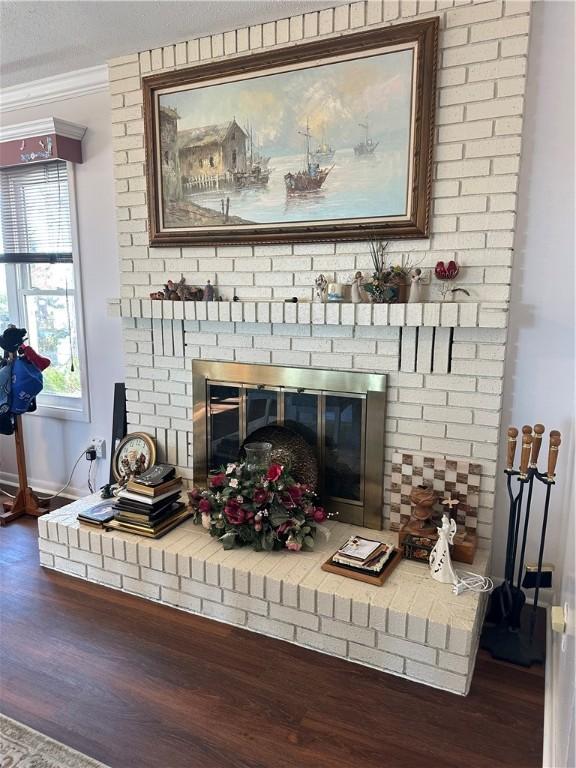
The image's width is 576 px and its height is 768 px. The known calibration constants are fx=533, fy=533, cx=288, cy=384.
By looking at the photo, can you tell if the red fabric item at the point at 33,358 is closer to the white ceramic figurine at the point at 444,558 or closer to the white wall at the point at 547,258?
the white ceramic figurine at the point at 444,558

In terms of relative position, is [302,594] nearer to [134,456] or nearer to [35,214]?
[134,456]

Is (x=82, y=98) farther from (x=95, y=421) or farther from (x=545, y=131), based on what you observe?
(x=545, y=131)

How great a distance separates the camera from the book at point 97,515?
98.9 inches

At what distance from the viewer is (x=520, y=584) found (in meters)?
2.13

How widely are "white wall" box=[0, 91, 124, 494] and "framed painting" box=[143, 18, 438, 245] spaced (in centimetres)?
46

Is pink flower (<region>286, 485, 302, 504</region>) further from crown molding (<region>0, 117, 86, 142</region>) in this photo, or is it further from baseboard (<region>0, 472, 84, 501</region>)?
crown molding (<region>0, 117, 86, 142</region>)

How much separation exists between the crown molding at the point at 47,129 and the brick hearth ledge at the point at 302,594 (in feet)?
6.80

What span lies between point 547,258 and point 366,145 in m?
0.87

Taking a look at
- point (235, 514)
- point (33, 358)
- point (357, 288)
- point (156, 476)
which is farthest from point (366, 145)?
point (33, 358)

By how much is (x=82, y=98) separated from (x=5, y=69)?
397 millimetres

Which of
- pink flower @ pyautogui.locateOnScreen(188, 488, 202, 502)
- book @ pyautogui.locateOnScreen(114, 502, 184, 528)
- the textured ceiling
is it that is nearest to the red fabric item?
book @ pyautogui.locateOnScreen(114, 502, 184, 528)

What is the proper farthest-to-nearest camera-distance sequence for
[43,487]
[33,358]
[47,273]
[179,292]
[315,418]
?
[43,487], [47,273], [33,358], [179,292], [315,418]

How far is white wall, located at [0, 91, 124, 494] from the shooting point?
9.84 feet

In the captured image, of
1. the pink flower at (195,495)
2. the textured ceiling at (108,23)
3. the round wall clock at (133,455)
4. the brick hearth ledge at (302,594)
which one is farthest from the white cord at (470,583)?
the textured ceiling at (108,23)
